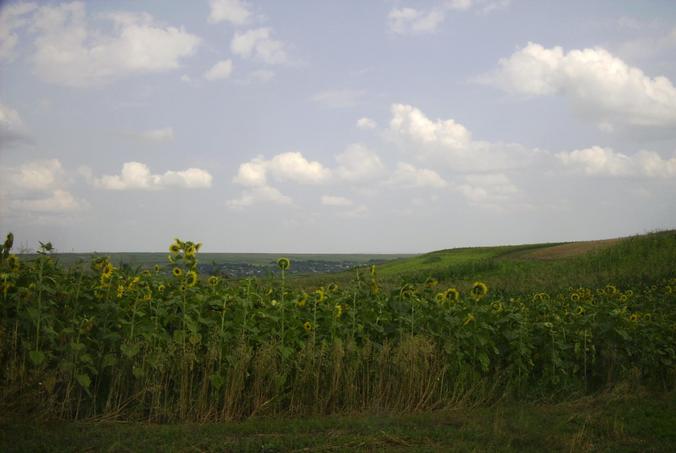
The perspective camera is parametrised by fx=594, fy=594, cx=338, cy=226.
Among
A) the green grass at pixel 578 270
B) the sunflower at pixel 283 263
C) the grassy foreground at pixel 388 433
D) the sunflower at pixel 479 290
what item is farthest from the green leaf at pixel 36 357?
the green grass at pixel 578 270

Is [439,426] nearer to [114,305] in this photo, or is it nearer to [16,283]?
[114,305]

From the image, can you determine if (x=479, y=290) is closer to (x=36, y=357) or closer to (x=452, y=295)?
(x=452, y=295)

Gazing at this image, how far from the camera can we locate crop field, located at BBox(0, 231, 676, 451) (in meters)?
5.94

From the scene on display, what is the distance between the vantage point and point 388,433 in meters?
5.70

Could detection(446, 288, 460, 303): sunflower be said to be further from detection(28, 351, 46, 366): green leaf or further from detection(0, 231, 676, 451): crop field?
detection(28, 351, 46, 366): green leaf

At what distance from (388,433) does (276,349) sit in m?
1.70

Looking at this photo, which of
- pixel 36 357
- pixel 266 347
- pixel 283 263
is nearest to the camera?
pixel 36 357

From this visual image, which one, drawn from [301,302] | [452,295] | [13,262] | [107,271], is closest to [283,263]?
[301,302]

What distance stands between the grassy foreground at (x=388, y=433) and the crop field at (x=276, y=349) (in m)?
0.10

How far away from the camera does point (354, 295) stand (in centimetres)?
794

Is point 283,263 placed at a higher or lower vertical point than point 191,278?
higher

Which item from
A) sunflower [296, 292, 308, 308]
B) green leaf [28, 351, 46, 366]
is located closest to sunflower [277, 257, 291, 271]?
sunflower [296, 292, 308, 308]

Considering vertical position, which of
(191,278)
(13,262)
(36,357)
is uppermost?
(13,262)

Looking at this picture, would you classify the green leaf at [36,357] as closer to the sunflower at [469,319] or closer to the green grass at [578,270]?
the sunflower at [469,319]
